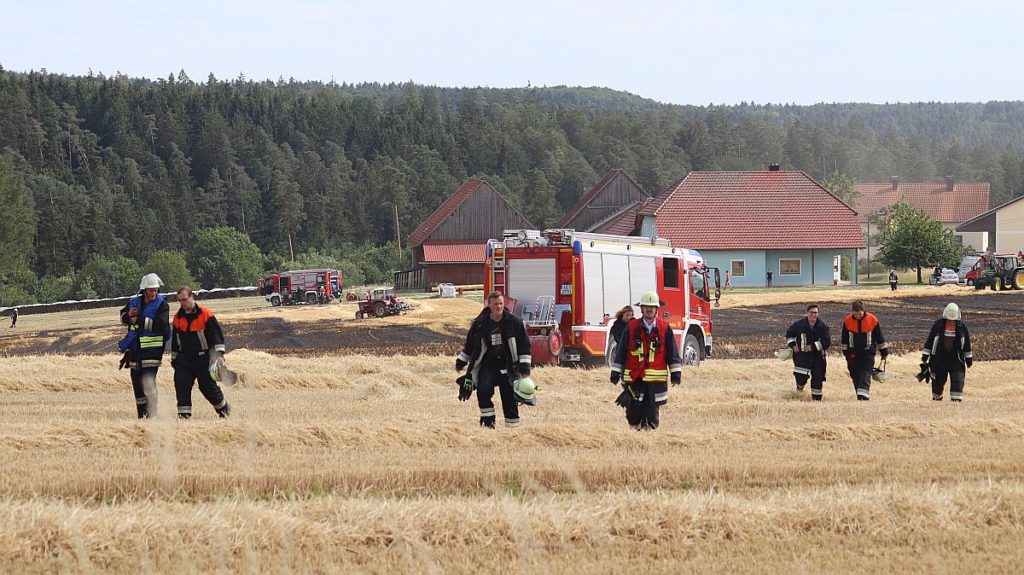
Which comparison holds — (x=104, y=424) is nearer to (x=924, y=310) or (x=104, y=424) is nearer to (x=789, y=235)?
(x=924, y=310)

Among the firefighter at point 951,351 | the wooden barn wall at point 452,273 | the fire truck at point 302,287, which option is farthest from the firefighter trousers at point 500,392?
the wooden barn wall at point 452,273

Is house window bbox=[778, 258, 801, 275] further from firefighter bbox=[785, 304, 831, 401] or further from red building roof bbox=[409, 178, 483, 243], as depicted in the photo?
firefighter bbox=[785, 304, 831, 401]

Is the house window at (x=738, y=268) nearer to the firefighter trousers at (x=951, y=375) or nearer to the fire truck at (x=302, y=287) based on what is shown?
the fire truck at (x=302, y=287)

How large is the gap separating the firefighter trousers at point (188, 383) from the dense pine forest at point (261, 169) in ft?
260

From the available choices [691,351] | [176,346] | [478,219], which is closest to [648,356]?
[176,346]

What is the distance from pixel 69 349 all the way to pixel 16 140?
10844 centimetres

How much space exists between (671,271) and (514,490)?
660 inches

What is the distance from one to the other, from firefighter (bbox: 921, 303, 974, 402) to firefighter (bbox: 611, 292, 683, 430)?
6607 mm

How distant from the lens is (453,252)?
79250mm

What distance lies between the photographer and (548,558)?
8.48 meters

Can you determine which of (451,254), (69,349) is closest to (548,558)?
(69,349)

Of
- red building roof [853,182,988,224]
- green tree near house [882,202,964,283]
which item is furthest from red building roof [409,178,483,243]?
red building roof [853,182,988,224]

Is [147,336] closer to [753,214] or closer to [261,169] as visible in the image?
[753,214]

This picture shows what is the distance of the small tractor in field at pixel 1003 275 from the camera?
199ft
